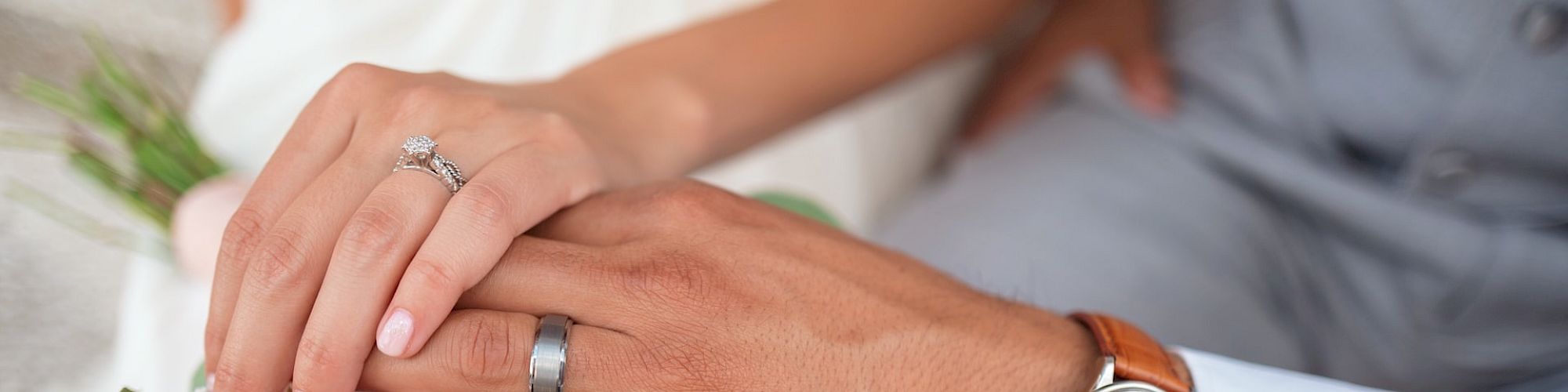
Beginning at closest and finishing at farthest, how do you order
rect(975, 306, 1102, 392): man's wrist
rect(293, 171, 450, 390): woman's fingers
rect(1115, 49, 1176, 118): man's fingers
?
rect(293, 171, 450, 390): woman's fingers → rect(975, 306, 1102, 392): man's wrist → rect(1115, 49, 1176, 118): man's fingers

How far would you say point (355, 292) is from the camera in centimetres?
54

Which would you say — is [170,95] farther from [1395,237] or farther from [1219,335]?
[1395,237]

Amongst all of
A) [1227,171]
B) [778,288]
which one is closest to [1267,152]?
[1227,171]

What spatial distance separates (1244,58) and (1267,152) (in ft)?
0.40

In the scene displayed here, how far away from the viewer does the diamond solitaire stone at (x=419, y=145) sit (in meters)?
0.61

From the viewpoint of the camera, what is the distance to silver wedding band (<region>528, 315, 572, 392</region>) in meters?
0.57

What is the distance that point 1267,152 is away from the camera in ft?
3.53

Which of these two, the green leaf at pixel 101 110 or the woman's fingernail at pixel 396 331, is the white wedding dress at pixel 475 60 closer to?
the green leaf at pixel 101 110

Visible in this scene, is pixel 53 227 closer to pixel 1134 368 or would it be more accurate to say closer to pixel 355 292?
pixel 355 292

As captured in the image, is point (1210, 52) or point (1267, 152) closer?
point (1267, 152)

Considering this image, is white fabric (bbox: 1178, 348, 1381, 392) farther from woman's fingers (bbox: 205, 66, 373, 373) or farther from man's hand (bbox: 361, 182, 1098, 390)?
woman's fingers (bbox: 205, 66, 373, 373)

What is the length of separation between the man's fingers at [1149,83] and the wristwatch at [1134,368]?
23.7 inches

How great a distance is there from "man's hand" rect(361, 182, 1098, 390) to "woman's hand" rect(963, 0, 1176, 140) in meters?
0.61

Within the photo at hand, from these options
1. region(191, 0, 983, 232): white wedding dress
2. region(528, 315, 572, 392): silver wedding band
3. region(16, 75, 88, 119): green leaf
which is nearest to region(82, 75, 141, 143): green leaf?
region(16, 75, 88, 119): green leaf
